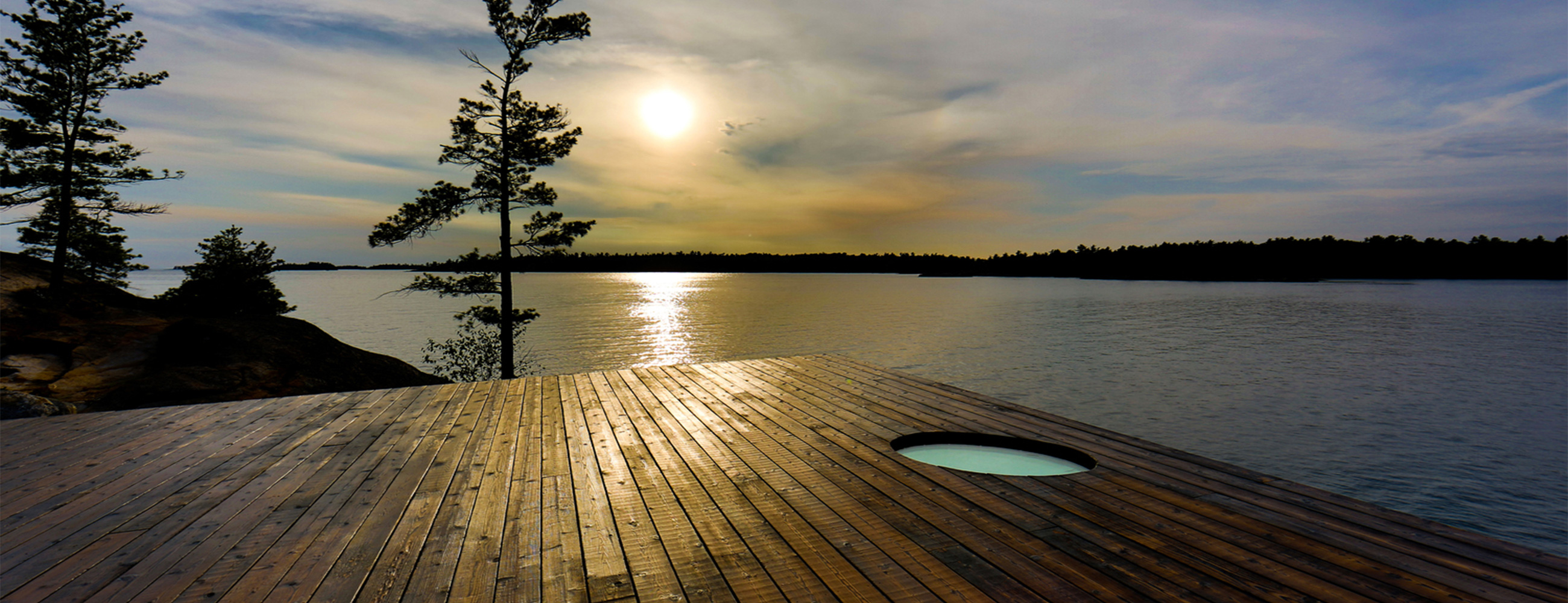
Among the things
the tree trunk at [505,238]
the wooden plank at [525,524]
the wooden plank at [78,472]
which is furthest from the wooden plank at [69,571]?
the tree trunk at [505,238]

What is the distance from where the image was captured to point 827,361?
28.4 feet

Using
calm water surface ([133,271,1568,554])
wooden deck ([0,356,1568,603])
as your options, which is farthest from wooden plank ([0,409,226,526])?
calm water surface ([133,271,1568,554])

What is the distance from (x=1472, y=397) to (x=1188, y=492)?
74.4 feet

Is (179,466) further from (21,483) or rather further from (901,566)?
(901,566)

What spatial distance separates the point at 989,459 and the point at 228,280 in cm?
2599

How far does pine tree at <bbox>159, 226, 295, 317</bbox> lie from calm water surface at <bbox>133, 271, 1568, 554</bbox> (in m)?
8.39

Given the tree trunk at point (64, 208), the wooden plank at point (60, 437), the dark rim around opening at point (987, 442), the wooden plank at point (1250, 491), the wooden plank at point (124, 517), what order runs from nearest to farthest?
the wooden plank at point (1250, 491)
the wooden plank at point (124, 517)
the wooden plank at point (60, 437)
the dark rim around opening at point (987, 442)
the tree trunk at point (64, 208)

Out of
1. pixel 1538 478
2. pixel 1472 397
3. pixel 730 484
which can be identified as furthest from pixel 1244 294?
pixel 730 484

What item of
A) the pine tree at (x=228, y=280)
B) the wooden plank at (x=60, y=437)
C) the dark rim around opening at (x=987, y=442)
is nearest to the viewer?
the wooden plank at (x=60, y=437)

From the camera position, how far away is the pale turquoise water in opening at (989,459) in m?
4.31

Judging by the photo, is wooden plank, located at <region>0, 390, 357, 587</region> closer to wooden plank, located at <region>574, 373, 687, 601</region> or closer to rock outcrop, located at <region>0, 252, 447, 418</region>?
wooden plank, located at <region>574, 373, 687, 601</region>

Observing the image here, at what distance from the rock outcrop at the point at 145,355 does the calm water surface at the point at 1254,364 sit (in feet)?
33.7

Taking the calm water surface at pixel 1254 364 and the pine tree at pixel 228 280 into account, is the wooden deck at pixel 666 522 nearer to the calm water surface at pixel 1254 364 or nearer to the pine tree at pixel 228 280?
the calm water surface at pixel 1254 364

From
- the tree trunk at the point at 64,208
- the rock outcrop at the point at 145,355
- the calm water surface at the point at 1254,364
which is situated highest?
the tree trunk at the point at 64,208
